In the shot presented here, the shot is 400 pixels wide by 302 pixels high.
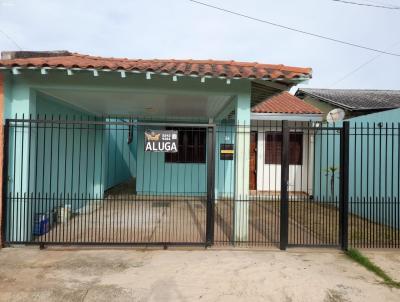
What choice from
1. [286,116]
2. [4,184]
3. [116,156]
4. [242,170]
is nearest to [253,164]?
[286,116]

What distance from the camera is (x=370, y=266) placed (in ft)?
16.1

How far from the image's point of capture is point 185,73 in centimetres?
543

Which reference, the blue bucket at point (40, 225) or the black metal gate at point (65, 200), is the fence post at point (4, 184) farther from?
the blue bucket at point (40, 225)

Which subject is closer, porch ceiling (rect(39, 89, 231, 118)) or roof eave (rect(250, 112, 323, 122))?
porch ceiling (rect(39, 89, 231, 118))

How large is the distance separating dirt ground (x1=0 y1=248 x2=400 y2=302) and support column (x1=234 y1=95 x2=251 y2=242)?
1.82ft

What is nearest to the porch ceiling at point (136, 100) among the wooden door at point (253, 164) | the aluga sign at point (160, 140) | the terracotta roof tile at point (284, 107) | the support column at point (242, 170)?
the support column at point (242, 170)

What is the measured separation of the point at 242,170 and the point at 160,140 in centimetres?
161

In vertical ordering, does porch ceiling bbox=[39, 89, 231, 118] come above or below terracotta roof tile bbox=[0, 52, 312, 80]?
below

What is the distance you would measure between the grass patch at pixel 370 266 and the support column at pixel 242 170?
1788 millimetres

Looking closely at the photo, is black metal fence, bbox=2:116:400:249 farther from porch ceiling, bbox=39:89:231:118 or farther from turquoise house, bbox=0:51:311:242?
porch ceiling, bbox=39:89:231:118

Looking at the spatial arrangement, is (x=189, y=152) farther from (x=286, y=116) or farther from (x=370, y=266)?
(x=370, y=266)

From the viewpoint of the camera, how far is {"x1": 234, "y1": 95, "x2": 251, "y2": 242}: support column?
6.01 meters

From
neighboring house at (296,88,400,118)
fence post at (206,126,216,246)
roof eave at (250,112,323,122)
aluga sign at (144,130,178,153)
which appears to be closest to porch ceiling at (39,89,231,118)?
aluga sign at (144,130,178,153)

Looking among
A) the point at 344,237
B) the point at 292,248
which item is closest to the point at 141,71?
the point at 292,248
